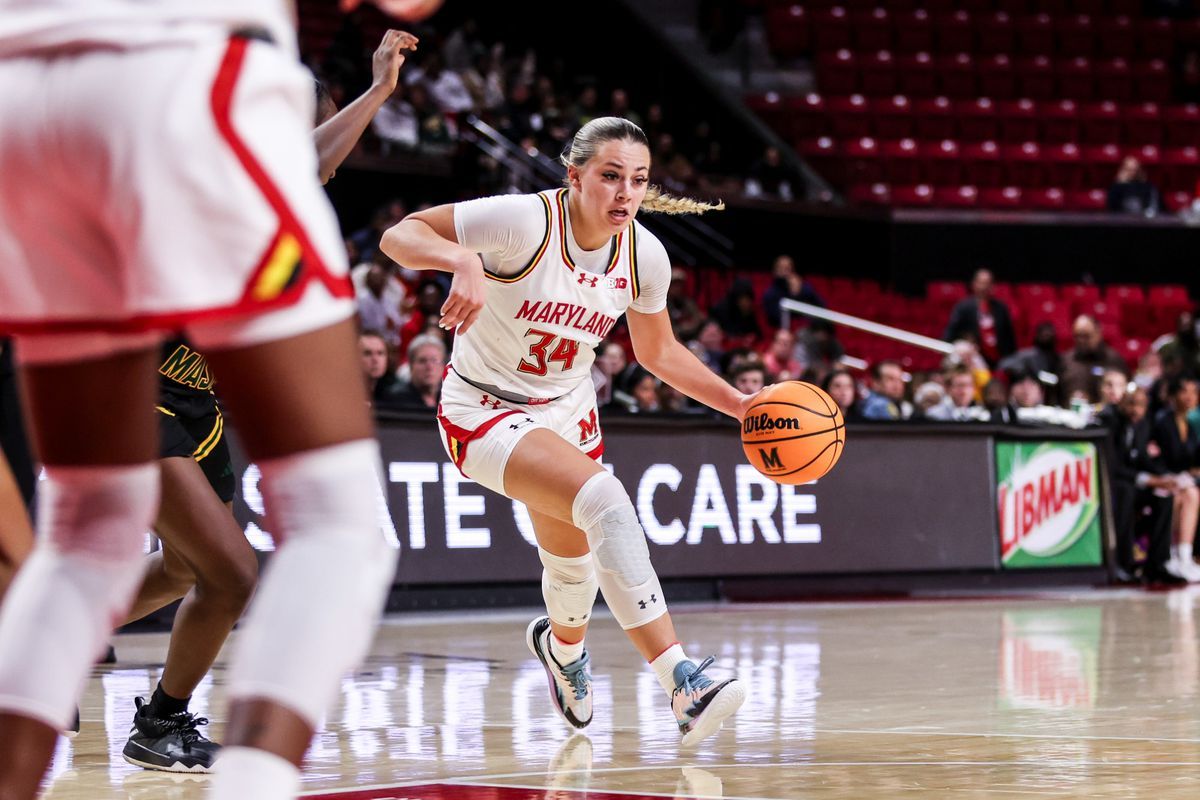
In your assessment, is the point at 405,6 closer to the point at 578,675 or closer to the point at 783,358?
the point at 578,675

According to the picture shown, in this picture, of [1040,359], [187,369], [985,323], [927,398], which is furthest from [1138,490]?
[187,369]

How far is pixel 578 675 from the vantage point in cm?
545

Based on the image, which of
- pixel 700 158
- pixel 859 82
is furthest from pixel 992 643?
pixel 859 82

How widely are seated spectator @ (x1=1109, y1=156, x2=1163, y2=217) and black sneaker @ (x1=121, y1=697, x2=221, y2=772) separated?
18.3 metres

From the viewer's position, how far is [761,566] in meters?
11.1

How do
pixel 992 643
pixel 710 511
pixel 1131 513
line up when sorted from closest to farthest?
pixel 992 643, pixel 710 511, pixel 1131 513

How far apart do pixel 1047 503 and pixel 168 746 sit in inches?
363

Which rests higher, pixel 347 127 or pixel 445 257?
pixel 347 127

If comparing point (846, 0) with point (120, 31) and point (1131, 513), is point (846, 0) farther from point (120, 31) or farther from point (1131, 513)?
point (120, 31)

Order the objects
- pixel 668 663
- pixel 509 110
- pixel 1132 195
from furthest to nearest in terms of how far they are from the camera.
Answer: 1. pixel 1132 195
2. pixel 509 110
3. pixel 668 663

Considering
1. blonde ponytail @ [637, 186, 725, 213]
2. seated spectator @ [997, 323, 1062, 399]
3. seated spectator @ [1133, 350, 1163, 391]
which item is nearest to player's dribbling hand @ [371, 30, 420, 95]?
blonde ponytail @ [637, 186, 725, 213]

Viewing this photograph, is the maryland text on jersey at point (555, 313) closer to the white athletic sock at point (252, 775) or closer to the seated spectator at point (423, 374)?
the white athletic sock at point (252, 775)

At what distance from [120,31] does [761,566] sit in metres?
9.46

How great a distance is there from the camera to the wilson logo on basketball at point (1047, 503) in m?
12.3
